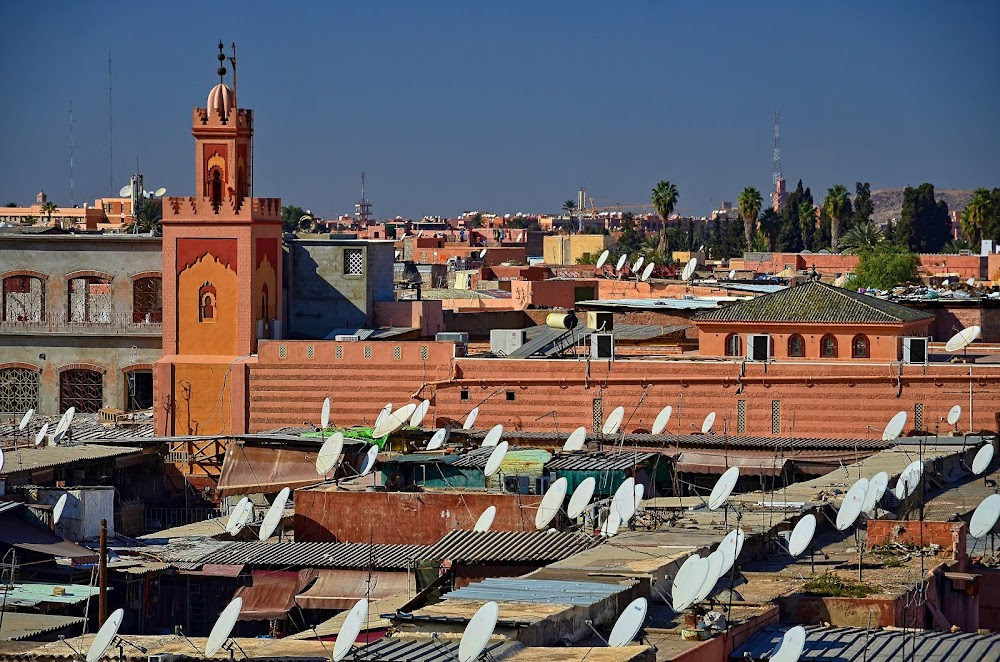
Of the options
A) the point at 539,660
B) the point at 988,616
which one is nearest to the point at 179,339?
the point at 988,616

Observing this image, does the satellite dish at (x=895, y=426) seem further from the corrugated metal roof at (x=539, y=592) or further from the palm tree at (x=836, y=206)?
the palm tree at (x=836, y=206)

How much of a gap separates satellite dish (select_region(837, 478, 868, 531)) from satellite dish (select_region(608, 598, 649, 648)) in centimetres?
668

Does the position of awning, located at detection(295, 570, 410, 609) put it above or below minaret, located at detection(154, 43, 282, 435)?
below

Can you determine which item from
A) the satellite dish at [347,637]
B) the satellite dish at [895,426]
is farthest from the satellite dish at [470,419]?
the satellite dish at [347,637]

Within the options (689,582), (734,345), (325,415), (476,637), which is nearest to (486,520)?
(689,582)

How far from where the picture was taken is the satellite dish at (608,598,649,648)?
58.5 ft

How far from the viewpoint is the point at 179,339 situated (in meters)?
43.1

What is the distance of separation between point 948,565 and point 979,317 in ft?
75.0

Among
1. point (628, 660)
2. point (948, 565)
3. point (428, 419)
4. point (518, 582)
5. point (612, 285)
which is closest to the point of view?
point (628, 660)

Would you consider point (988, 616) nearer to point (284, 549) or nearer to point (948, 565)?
point (948, 565)

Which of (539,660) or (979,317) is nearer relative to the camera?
(539,660)

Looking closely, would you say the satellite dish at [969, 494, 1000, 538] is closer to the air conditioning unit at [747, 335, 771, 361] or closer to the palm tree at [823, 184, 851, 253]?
the air conditioning unit at [747, 335, 771, 361]

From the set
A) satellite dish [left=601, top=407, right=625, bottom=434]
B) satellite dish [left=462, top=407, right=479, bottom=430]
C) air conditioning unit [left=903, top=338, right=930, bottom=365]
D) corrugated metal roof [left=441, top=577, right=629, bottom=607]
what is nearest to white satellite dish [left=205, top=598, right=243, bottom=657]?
corrugated metal roof [left=441, top=577, right=629, bottom=607]

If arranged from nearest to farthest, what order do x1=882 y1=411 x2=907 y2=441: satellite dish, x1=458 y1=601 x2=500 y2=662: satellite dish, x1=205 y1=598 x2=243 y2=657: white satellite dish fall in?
x1=458 y1=601 x2=500 y2=662: satellite dish < x1=205 y1=598 x2=243 y2=657: white satellite dish < x1=882 y1=411 x2=907 y2=441: satellite dish
